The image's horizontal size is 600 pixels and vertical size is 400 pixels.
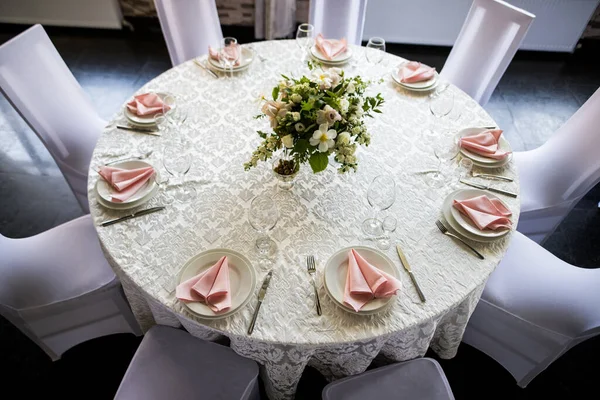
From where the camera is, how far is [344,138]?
1421 millimetres

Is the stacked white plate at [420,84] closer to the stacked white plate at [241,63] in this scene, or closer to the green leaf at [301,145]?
the stacked white plate at [241,63]

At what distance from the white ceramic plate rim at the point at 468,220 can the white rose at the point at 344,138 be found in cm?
51

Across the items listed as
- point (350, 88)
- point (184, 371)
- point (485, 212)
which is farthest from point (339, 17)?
point (184, 371)

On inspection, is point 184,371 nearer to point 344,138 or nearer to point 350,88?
point 344,138

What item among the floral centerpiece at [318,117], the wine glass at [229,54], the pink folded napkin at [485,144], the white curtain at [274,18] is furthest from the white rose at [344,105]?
the white curtain at [274,18]

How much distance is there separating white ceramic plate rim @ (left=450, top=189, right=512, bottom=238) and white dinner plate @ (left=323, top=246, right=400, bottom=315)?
347 millimetres

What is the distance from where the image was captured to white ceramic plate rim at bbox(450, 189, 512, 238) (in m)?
1.53

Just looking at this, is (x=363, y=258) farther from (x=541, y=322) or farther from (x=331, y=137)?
(x=541, y=322)

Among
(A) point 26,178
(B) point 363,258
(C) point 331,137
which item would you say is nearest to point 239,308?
(B) point 363,258

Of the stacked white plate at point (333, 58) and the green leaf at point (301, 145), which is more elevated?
the green leaf at point (301, 145)

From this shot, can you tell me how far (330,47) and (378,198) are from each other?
1.20 meters

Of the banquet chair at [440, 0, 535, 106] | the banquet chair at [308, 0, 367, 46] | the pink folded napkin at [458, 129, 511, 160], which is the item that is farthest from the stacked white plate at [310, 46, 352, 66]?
the pink folded napkin at [458, 129, 511, 160]

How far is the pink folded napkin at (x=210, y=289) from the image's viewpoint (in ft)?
4.36

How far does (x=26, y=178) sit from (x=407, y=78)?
9.12 ft
